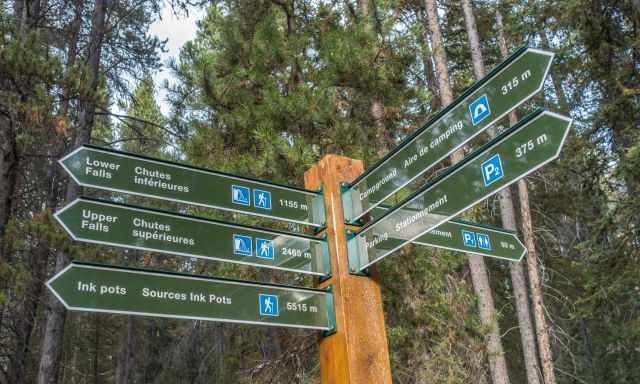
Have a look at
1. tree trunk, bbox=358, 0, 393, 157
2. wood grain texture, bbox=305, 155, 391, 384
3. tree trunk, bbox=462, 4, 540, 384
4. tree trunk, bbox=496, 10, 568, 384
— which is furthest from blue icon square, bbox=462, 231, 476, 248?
tree trunk, bbox=462, 4, 540, 384

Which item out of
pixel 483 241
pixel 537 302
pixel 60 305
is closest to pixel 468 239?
pixel 483 241

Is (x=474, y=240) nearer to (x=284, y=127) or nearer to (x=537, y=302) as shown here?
(x=284, y=127)

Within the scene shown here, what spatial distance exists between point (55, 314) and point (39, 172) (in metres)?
3.55

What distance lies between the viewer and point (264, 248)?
11.3ft

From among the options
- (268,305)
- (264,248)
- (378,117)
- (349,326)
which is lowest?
(349,326)

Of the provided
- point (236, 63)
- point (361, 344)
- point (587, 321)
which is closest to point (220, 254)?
point (361, 344)

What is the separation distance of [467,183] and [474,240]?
89 cm

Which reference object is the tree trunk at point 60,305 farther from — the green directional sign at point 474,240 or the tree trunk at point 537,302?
the tree trunk at point 537,302

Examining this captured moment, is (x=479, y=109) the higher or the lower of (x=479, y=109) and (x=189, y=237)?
the higher

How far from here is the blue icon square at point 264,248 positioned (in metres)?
3.43

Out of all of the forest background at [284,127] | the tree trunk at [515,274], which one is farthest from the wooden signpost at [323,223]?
the tree trunk at [515,274]

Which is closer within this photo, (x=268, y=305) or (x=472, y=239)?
(x=268, y=305)

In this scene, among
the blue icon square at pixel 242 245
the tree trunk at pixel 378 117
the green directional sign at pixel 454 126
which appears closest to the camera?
the green directional sign at pixel 454 126

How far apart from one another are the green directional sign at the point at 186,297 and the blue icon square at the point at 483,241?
3.49 feet
